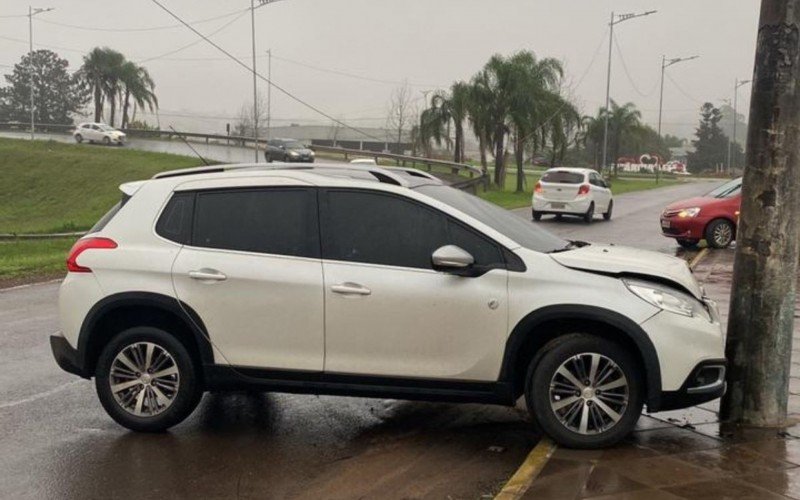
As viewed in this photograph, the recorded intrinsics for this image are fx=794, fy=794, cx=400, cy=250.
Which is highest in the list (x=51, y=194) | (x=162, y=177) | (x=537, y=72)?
(x=537, y=72)

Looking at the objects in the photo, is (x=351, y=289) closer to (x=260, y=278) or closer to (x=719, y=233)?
(x=260, y=278)

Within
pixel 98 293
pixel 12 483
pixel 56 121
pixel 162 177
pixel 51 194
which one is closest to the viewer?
pixel 12 483

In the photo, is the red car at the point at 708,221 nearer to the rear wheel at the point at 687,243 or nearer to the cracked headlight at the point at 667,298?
the rear wheel at the point at 687,243

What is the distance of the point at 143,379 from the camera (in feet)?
17.9

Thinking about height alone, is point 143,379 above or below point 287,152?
below

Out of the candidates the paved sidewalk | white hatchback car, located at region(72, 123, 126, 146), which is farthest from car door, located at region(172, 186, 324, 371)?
white hatchback car, located at region(72, 123, 126, 146)

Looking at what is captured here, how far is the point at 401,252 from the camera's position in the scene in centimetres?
513

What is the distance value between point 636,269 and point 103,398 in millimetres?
3684

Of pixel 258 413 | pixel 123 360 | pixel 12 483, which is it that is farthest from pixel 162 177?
pixel 12 483

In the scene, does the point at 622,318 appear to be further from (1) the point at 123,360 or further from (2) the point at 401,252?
(1) the point at 123,360

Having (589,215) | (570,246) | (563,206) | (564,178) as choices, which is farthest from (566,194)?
(570,246)

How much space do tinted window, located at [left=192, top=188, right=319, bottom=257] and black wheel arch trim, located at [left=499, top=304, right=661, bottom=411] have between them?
4.62 ft

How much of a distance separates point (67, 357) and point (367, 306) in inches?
86.9

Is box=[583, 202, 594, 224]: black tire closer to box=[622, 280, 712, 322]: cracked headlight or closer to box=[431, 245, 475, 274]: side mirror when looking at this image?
box=[622, 280, 712, 322]: cracked headlight
